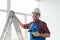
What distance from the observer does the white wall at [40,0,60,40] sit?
12.9ft

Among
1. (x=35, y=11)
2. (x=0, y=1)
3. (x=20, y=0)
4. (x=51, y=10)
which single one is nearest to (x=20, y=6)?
(x=20, y=0)

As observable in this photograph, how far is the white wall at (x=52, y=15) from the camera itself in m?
3.94

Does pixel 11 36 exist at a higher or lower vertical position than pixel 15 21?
lower

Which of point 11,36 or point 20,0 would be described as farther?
point 20,0

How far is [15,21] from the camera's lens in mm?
2203

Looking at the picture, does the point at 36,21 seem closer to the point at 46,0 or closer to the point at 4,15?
the point at 4,15

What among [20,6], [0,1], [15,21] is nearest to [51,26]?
[20,6]

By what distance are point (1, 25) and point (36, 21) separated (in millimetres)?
971

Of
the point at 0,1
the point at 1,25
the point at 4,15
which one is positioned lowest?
the point at 1,25

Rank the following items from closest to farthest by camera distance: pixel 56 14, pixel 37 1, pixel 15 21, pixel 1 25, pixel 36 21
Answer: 1. pixel 15 21
2. pixel 36 21
3. pixel 1 25
4. pixel 56 14
5. pixel 37 1

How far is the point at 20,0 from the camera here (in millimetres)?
3646

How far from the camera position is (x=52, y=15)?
4.04 meters

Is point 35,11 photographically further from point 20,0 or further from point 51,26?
point 51,26

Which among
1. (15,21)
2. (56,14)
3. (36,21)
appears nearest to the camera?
(15,21)
